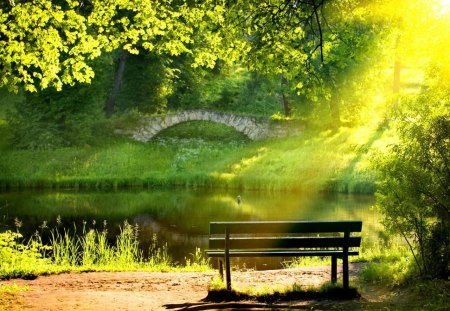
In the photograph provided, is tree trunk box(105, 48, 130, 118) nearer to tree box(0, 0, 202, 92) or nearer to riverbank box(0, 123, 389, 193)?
riverbank box(0, 123, 389, 193)

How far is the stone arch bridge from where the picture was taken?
117 feet

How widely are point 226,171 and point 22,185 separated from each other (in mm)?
10026

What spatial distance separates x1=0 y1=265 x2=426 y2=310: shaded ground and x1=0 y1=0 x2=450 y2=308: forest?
1.53m

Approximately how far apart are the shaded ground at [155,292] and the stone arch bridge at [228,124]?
2505 cm

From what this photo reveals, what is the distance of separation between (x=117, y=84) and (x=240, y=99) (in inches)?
432

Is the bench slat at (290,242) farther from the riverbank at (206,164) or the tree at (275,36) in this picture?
the riverbank at (206,164)

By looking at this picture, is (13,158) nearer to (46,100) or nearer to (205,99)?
(46,100)

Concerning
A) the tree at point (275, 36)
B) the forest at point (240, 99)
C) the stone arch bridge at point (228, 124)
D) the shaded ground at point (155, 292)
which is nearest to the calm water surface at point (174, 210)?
the forest at point (240, 99)

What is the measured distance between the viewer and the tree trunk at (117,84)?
3584cm

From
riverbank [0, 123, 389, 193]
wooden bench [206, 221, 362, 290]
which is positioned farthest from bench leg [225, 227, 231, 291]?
riverbank [0, 123, 389, 193]

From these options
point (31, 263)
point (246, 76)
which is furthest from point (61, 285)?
point (246, 76)

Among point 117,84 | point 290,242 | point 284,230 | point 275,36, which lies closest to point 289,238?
point 290,242

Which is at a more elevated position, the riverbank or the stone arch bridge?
the stone arch bridge

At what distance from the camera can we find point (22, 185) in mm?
28891
